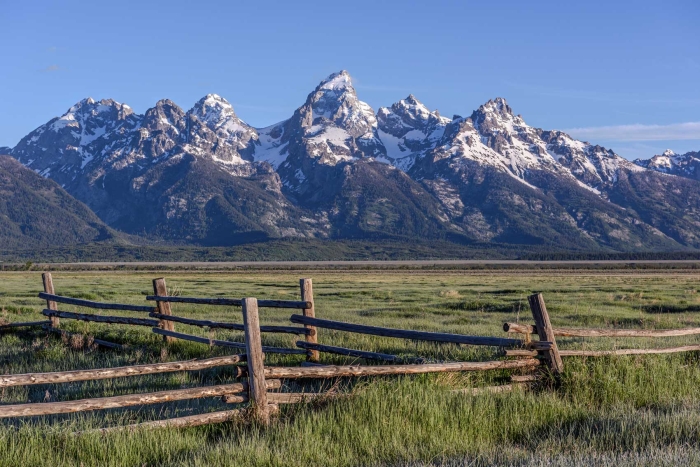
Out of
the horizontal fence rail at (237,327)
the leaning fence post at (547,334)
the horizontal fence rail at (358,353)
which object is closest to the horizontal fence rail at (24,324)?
the horizontal fence rail at (237,327)

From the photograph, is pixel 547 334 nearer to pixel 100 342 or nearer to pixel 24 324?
pixel 100 342

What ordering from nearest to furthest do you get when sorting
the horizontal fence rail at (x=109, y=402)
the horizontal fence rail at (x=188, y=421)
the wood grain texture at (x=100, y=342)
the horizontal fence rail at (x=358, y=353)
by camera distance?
the horizontal fence rail at (x=109, y=402) → the horizontal fence rail at (x=188, y=421) → the horizontal fence rail at (x=358, y=353) → the wood grain texture at (x=100, y=342)

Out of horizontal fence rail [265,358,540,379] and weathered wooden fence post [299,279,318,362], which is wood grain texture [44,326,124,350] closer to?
weathered wooden fence post [299,279,318,362]

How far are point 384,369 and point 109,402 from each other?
338 cm

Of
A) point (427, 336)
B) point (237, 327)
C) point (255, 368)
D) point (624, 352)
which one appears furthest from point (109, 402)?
point (624, 352)

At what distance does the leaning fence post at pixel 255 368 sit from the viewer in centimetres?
805

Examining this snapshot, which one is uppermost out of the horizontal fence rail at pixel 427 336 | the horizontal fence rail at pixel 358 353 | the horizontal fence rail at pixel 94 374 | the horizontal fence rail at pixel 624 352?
the horizontal fence rail at pixel 94 374

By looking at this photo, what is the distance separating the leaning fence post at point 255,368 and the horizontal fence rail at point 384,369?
0.54ft

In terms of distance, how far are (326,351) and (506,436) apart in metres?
5.05

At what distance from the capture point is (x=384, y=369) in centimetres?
894

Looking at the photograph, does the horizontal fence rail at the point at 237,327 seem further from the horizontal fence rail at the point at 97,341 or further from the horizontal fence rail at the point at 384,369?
the horizontal fence rail at the point at 384,369

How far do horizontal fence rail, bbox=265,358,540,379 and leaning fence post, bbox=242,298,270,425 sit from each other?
0.16 m

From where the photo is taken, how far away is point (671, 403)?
356 inches

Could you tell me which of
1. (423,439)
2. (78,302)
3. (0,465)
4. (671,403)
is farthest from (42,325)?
(671,403)
